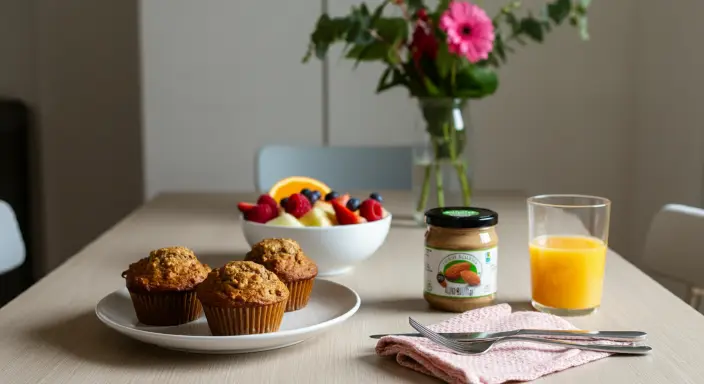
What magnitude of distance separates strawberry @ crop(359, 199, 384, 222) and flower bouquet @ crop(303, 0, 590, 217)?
33 centimetres

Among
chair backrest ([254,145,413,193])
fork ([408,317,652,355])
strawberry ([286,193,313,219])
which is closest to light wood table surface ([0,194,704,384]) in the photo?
fork ([408,317,652,355])

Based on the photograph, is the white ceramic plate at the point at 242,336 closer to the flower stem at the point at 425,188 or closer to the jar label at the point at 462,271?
the jar label at the point at 462,271

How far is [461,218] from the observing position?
1.04 m

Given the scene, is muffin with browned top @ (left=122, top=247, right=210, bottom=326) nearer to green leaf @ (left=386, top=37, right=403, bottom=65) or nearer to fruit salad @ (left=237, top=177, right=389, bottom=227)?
fruit salad @ (left=237, top=177, right=389, bottom=227)

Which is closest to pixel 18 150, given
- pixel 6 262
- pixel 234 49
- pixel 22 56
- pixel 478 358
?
pixel 22 56

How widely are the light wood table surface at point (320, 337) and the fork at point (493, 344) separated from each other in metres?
0.01

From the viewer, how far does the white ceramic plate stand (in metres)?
0.87

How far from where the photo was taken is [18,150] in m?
3.24

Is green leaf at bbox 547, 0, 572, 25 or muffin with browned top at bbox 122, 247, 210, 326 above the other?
green leaf at bbox 547, 0, 572, 25

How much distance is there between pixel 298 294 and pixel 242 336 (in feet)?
0.56

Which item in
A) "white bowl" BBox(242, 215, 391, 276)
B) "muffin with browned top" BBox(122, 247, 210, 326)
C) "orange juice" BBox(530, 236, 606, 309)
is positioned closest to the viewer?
"muffin with browned top" BBox(122, 247, 210, 326)

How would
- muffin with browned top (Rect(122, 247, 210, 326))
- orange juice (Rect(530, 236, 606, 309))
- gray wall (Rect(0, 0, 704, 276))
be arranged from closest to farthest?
muffin with browned top (Rect(122, 247, 210, 326)) < orange juice (Rect(530, 236, 606, 309)) < gray wall (Rect(0, 0, 704, 276))

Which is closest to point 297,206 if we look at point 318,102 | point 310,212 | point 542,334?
point 310,212

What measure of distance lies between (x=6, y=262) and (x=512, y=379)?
106 cm
